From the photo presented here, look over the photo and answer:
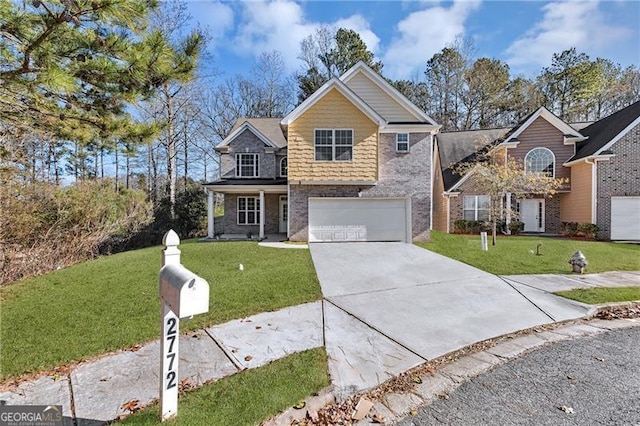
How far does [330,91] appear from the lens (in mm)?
13688

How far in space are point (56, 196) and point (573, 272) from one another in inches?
701

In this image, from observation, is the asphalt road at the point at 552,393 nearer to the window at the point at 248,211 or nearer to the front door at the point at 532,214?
the window at the point at 248,211

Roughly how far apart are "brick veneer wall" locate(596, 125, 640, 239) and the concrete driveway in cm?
1257

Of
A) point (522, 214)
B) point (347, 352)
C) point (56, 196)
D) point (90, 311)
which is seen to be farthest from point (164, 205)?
point (522, 214)

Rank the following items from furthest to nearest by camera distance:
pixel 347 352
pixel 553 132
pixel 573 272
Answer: pixel 553 132 → pixel 573 272 → pixel 347 352

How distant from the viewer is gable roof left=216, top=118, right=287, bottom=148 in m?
17.6

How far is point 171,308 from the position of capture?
2.54 metres

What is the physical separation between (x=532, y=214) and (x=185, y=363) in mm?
22115

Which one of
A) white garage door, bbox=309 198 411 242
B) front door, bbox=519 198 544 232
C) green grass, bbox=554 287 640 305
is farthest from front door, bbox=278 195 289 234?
front door, bbox=519 198 544 232

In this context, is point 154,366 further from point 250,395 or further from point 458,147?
point 458,147

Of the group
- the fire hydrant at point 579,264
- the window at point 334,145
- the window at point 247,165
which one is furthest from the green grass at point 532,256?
the window at point 247,165

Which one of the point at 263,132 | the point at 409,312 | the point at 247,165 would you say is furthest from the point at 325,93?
the point at 409,312

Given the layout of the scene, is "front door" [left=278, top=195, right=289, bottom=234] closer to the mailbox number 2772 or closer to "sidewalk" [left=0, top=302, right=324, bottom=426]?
"sidewalk" [left=0, top=302, right=324, bottom=426]

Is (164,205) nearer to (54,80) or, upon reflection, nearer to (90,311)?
(90,311)
